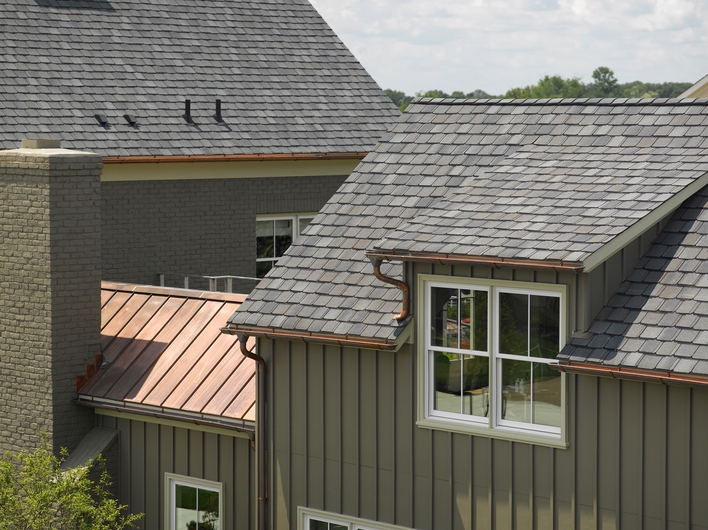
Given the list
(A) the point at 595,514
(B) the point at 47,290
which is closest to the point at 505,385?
(A) the point at 595,514

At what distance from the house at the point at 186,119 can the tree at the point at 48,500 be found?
6566 mm

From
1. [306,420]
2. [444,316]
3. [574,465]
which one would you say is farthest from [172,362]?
[574,465]

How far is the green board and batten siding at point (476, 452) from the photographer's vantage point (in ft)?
33.3

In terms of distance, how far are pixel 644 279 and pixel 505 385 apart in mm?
1708

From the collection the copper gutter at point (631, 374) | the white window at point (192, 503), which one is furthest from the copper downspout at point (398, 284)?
the white window at point (192, 503)

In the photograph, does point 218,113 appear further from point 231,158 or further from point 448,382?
point 448,382

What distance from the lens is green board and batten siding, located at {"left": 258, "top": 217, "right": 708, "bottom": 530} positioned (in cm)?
1016

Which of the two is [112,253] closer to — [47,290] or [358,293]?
[47,290]

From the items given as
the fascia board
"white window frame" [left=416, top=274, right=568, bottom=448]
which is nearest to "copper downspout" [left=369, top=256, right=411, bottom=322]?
"white window frame" [left=416, top=274, right=568, bottom=448]

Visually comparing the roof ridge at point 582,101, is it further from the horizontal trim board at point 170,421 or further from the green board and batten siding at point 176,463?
the green board and batten siding at point 176,463

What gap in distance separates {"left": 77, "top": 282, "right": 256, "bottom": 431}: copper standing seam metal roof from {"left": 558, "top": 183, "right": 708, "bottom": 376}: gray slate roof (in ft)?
14.8

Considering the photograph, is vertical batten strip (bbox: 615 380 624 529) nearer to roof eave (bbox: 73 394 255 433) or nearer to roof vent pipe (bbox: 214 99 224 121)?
roof eave (bbox: 73 394 255 433)

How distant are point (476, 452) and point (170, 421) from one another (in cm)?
437

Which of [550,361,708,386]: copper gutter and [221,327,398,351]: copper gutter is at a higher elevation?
[221,327,398,351]: copper gutter
